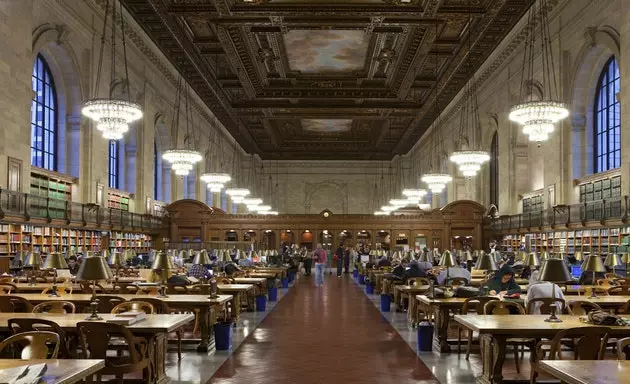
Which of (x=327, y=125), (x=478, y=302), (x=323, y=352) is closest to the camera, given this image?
(x=478, y=302)

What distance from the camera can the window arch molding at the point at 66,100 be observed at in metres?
20.7

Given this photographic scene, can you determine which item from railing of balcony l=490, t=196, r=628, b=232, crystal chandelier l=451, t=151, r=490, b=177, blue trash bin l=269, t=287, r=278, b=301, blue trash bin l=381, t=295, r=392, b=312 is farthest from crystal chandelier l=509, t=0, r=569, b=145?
blue trash bin l=269, t=287, r=278, b=301

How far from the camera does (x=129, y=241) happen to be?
1094 inches

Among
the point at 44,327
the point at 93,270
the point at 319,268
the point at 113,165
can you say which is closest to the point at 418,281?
the point at 93,270

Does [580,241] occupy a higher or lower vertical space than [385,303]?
higher

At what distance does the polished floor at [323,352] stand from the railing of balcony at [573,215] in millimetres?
6769

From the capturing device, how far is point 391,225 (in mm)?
39844

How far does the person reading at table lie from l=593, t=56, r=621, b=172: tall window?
11.3m

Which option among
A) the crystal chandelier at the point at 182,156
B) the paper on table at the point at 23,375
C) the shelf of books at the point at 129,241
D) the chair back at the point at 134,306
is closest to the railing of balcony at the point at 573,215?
the crystal chandelier at the point at 182,156

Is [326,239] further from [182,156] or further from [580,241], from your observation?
[580,241]

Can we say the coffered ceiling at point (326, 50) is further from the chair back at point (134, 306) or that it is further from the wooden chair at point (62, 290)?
the chair back at point (134, 306)

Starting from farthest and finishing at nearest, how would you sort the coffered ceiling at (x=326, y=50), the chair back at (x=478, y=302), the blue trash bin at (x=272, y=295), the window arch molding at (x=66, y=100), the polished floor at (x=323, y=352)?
the window arch molding at (x=66, y=100), the coffered ceiling at (x=326, y=50), the blue trash bin at (x=272, y=295), the chair back at (x=478, y=302), the polished floor at (x=323, y=352)

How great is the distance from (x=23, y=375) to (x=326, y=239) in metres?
40.9

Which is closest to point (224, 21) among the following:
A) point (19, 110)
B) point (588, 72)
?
point (19, 110)
